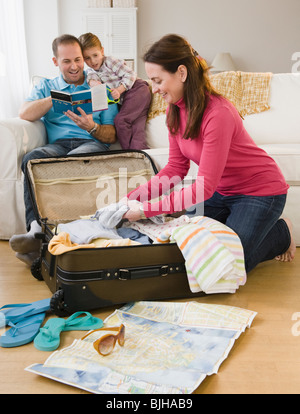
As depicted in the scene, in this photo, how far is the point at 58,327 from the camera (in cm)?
144

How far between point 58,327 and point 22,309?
0.69 ft

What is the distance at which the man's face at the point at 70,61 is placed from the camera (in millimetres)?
2498

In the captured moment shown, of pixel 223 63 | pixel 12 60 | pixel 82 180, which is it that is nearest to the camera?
pixel 82 180

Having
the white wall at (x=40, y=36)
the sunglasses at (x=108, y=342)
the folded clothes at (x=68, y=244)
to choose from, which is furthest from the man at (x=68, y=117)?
the white wall at (x=40, y=36)

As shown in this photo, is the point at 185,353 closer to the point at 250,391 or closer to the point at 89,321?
the point at 250,391

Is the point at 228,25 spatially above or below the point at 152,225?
above

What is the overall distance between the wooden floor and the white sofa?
40 cm

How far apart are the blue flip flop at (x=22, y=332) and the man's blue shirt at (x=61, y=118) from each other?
1.27 metres

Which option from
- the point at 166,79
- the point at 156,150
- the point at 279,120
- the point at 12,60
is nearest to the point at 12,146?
the point at 156,150

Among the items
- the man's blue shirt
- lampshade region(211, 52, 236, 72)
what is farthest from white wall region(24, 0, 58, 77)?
the man's blue shirt

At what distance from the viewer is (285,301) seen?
1707mm

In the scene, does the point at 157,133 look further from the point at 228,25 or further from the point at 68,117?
the point at 228,25

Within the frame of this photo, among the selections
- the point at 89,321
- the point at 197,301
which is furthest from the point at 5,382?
the point at 197,301

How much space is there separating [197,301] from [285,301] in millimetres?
317
